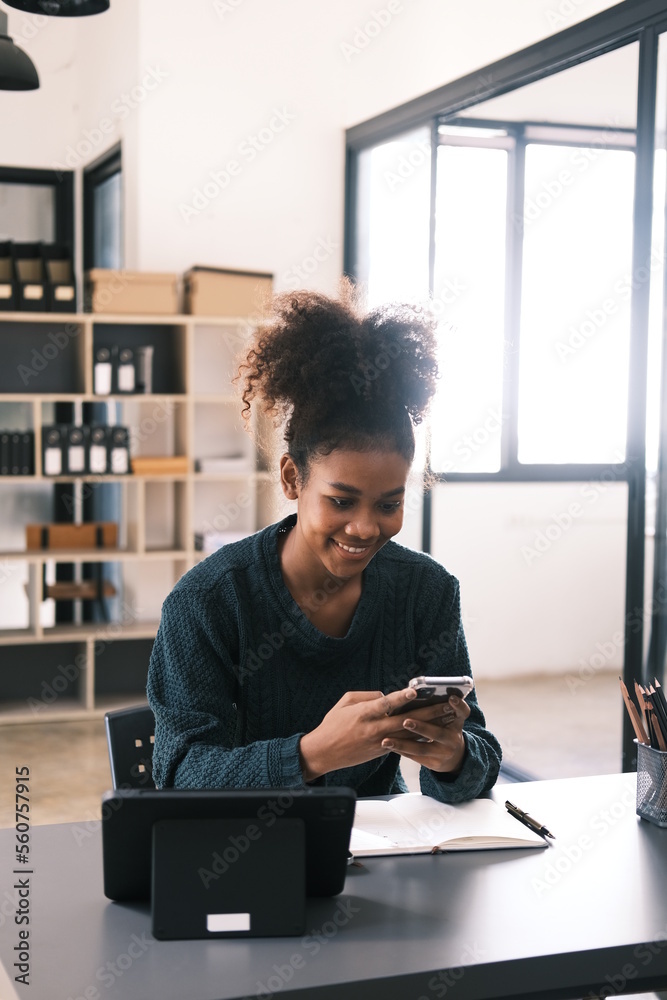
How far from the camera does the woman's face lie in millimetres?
1745

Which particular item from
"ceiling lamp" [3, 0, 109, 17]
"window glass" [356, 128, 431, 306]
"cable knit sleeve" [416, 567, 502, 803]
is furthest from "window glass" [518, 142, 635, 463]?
"cable knit sleeve" [416, 567, 502, 803]

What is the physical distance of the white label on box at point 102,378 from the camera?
4898 mm

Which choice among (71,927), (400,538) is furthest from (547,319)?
(71,927)

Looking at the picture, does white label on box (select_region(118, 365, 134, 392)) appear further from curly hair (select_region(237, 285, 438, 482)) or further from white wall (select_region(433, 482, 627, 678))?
curly hair (select_region(237, 285, 438, 482))

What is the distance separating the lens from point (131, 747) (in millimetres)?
1956

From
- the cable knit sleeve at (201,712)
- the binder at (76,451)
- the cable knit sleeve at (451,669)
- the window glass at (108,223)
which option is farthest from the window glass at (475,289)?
the cable knit sleeve at (201,712)

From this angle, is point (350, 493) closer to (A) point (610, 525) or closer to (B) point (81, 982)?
(B) point (81, 982)

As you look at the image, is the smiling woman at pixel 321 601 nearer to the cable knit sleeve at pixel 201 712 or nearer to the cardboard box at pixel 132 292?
the cable knit sleeve at pixel 201 712

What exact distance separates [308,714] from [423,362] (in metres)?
0.61

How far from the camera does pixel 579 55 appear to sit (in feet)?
12.3

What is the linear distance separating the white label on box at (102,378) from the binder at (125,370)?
0.13 feet

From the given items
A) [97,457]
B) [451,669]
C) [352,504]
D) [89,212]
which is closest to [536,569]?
[97,457]

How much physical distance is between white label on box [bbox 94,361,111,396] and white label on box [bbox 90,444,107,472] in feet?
0.76

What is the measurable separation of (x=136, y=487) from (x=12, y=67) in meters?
2.23
